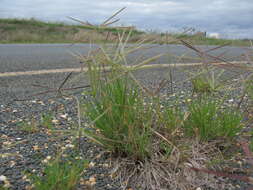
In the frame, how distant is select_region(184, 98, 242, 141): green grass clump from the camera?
1.44m

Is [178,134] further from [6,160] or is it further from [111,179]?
[6,160]

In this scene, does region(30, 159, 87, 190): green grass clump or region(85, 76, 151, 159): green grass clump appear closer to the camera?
region(30, 159, 87, 190): green grass clump

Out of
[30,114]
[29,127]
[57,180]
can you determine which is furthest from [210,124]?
[30,114]

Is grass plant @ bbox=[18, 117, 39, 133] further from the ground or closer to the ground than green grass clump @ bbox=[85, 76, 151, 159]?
closer to the ground

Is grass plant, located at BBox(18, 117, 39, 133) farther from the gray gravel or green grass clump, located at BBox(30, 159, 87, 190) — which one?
green grass clump, located at BBox(30, 159, 87, 190)

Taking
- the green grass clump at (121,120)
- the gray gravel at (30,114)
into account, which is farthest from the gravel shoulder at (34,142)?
the green grass clump at (121,120)

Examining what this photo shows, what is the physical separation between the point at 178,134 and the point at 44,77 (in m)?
1.87

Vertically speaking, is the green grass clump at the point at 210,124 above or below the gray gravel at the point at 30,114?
above

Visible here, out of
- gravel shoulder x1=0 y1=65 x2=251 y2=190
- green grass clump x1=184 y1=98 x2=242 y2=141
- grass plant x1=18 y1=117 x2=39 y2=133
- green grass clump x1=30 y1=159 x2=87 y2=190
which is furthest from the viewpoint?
grass plant x1=18 y1=117 x2=39 y2=133

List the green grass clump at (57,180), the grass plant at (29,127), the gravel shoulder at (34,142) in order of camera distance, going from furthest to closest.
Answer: the grass plant at (29,127) < the gravel shoulder at (34,142) < the green grass clump at (57,180)

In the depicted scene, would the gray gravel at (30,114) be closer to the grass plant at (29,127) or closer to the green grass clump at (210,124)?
the grass plant at (29,127)

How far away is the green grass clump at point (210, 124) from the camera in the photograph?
1437 millimetres

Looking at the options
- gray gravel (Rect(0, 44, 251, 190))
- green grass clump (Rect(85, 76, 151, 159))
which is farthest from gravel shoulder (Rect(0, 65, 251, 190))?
green grass clump (Rect(85, 76, 151, 159))

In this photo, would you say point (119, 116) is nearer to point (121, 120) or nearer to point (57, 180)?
point (121, 120)
